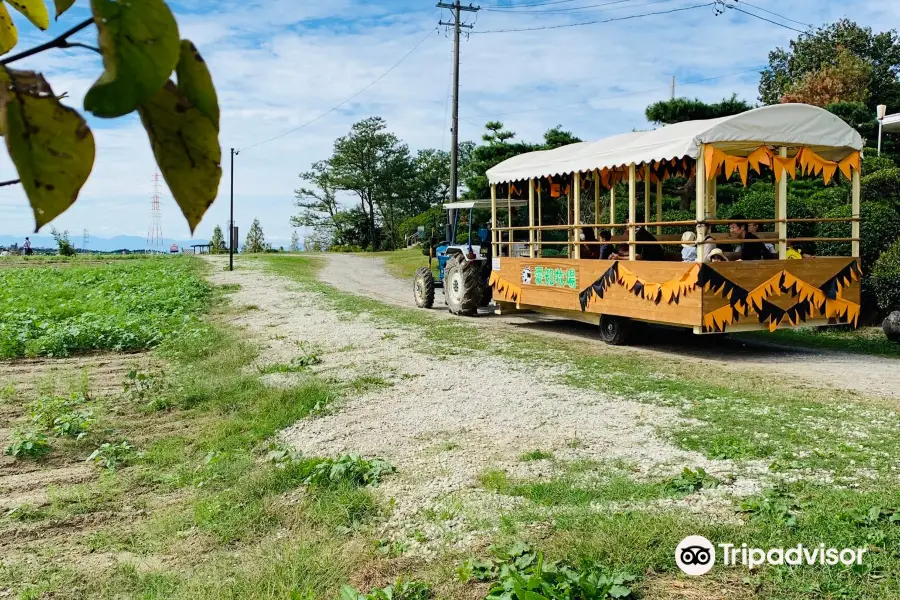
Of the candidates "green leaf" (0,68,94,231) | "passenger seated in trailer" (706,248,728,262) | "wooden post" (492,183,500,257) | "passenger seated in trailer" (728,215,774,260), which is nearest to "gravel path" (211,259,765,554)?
"passenger seated in trailer" (706,248,728,262)

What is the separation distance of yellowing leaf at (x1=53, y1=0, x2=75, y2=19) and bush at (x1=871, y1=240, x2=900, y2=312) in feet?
36.2

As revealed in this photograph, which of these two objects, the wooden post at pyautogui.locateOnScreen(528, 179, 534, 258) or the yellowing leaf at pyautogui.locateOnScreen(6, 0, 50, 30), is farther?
the wooden post at pyautogui.locateOnScreen(528, 179, 534, 258)

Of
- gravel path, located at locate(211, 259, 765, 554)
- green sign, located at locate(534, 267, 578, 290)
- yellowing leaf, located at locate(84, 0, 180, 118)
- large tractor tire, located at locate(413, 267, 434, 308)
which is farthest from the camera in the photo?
large tractor tire, located at locate(413, 267, 434, 308)

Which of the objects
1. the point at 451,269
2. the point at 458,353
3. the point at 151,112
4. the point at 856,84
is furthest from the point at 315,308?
the point at 856,84

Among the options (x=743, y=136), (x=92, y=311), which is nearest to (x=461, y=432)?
(x=743, y=136)

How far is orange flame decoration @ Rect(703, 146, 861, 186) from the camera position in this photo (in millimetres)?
8273

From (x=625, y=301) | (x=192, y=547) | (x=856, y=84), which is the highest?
(x=856, y=84)

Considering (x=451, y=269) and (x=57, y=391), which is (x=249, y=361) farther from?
(x=451, y=269)

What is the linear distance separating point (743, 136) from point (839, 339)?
11.6ft

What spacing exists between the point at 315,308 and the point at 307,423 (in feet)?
27.2

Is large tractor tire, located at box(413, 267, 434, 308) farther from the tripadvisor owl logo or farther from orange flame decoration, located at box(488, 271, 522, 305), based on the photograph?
the tripadvisor owl logo

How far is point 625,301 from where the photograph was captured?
9.45m

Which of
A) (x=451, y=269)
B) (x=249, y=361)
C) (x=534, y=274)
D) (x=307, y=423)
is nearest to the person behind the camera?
(x=307, y=423)

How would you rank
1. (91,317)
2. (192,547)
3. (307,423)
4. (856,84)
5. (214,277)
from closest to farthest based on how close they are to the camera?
1. (192,547)
2. (307,423)
3. (91,317)
4. (214,277)
5. (856,84)
